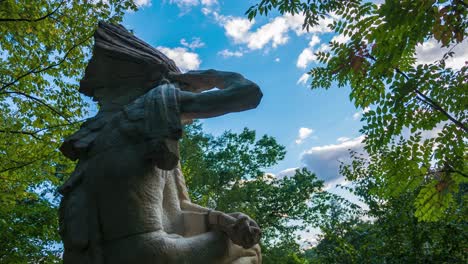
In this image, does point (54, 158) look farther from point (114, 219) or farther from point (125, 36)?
point (114, 219)

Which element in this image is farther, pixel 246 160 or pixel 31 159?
pixel 246 160

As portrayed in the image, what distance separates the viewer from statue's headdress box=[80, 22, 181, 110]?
2.74 m

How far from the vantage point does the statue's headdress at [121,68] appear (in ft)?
8.98

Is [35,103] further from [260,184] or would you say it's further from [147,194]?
[260,184]

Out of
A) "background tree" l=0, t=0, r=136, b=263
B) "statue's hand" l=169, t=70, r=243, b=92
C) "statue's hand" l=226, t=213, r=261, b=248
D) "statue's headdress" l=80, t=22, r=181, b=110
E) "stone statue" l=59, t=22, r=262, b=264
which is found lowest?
"statue's hand" l=226, t=213, r=261, b=248

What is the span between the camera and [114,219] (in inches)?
84.0

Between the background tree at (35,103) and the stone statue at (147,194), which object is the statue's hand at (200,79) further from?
the background tree at (35,103)

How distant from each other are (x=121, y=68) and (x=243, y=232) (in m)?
1.45

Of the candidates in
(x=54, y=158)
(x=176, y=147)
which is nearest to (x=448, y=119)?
(x=176, y=147)

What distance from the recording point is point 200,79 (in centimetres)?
265

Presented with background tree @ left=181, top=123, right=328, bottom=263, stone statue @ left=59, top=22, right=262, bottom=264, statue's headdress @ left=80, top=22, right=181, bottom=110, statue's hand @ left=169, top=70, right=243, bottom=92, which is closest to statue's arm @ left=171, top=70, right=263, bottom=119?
stone statue @ left=59, top=22, right=262, bottom=264

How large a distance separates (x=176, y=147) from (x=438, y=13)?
10.4 ft

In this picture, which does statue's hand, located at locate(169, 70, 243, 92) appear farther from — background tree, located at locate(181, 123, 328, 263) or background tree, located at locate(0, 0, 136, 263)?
background tree, located at locate(181, 123, 328, 263)

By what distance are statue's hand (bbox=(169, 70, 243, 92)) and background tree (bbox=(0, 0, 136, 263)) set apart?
4920 mm
